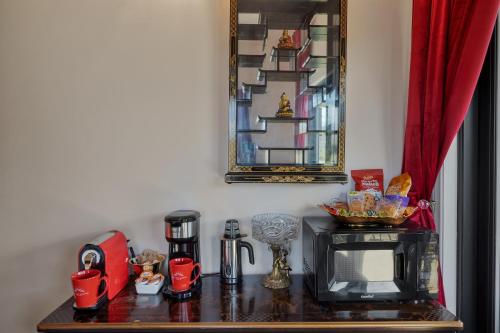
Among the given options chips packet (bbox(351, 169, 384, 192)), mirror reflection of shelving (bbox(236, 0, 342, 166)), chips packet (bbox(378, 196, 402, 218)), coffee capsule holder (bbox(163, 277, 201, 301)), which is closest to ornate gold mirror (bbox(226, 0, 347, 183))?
mirror reflection of shelving (bbox(236, 0, 342, 166))

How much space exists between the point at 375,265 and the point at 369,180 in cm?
41

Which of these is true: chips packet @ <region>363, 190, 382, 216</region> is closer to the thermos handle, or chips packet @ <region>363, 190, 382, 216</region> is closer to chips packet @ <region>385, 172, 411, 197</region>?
chips packet @ <region>385, 172, 411, 197</region>

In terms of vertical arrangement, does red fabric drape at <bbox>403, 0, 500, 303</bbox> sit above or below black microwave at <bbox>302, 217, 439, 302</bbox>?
above

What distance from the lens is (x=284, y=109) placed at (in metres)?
1.39

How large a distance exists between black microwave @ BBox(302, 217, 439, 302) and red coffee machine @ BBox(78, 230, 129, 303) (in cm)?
80

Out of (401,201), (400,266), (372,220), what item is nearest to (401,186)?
(401,201)

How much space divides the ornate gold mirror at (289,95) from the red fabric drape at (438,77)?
0.33 metres

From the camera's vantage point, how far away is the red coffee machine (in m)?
1.15

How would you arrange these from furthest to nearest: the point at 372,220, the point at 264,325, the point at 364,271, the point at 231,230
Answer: the point at 231,230, the point at 372,220, the point at 364,271, the point at 264,325

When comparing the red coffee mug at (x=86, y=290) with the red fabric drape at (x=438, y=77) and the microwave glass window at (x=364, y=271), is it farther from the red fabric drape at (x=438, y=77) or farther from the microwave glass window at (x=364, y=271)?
the red fabric drape at (x=438, y=77)

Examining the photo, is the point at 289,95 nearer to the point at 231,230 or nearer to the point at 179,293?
the point at 231,230

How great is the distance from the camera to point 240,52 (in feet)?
4.48

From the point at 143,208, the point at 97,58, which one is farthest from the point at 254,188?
the point at 97,58

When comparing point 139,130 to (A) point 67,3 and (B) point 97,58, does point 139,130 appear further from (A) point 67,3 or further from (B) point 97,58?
(A) point 67,3
